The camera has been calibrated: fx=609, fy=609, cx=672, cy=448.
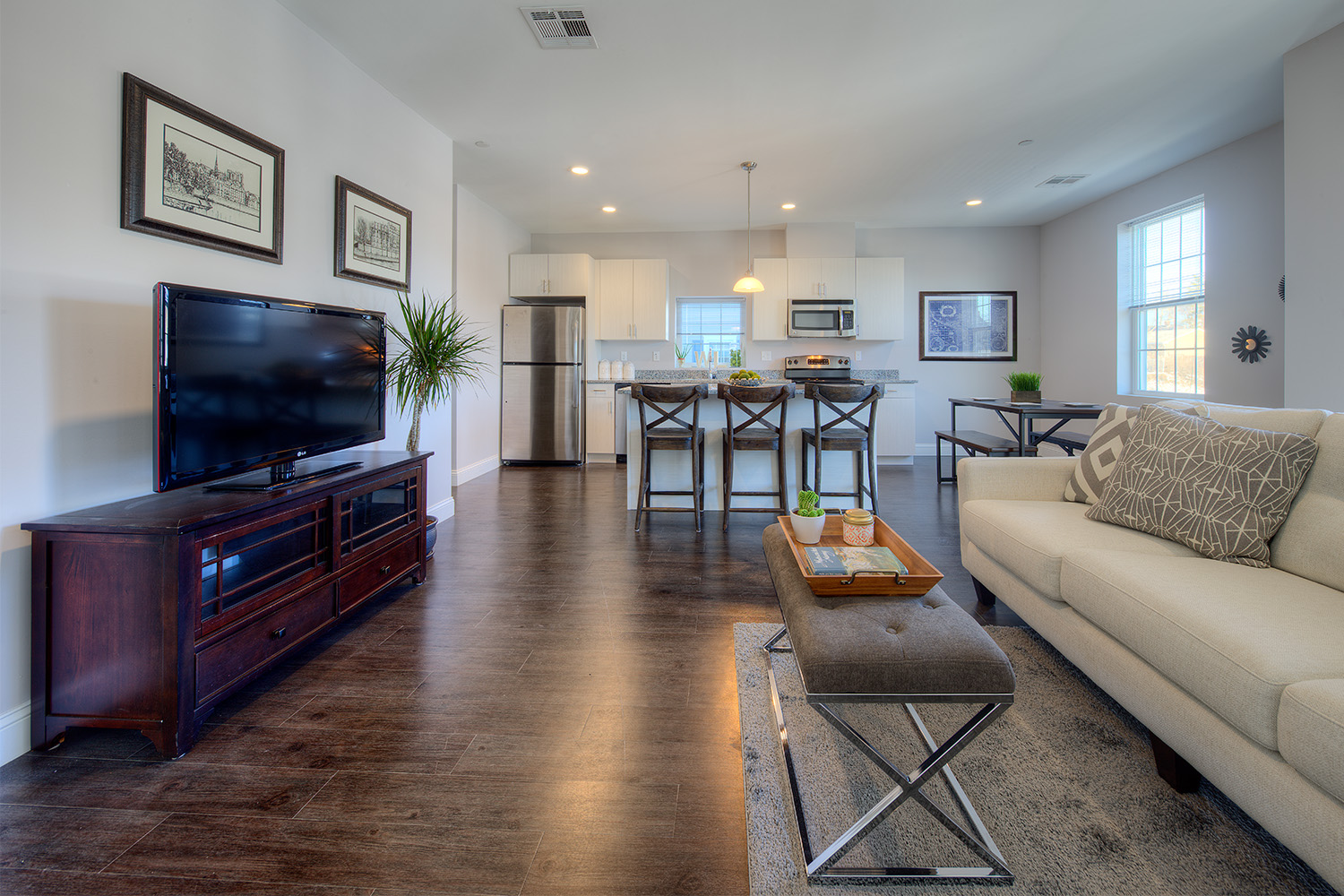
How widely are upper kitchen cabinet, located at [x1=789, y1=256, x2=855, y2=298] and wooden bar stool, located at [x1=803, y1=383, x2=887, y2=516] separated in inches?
119

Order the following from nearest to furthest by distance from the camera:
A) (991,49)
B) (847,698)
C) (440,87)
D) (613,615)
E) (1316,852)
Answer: (1316,852) < (847,698) < (613,615) < (991,49) < (440,87)

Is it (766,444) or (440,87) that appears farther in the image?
(766,444)

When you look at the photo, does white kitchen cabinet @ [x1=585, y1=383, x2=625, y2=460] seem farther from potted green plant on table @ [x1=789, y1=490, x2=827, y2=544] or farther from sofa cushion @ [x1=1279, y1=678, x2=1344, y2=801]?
sofa cushion @ [x1=1279, y1=678, x2=1344, y2=801]

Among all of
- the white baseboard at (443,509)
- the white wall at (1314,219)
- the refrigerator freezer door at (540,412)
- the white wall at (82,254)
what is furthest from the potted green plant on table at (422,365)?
the white wall at (1314,219)

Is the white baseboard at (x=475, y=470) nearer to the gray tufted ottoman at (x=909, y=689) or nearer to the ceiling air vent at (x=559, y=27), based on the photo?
the ceiling air vent at (x=559, y=27)

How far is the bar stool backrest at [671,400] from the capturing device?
388 cm

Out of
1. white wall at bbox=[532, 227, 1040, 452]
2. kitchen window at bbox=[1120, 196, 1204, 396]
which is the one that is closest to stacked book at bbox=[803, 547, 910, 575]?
kitchen window at bbox=[1120, 196, 1204, 396]

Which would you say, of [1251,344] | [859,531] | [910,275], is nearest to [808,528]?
[859,531]

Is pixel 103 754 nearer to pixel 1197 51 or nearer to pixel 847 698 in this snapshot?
pixel 847 698

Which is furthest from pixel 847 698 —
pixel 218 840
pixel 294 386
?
pixel 294 386

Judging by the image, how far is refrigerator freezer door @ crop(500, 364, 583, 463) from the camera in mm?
6527

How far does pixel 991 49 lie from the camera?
3.17 metres

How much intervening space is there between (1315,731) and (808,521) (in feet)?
3.88

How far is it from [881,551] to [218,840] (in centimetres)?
178
